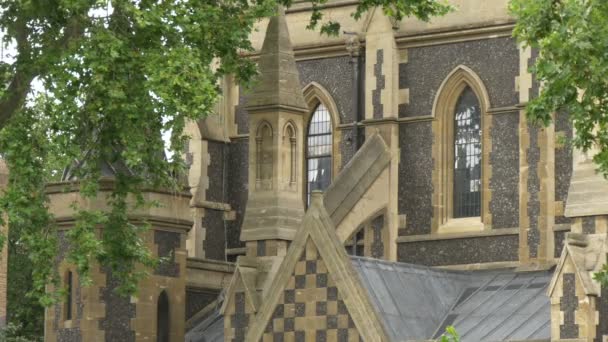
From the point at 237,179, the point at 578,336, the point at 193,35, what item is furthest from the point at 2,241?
the point at 237,179

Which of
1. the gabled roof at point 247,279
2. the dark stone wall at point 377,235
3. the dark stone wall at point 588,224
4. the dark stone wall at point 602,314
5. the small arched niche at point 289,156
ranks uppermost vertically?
the small arched niche at point 289,156

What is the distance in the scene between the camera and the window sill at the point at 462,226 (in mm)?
46625

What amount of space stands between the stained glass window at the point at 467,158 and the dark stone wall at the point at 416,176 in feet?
1.54

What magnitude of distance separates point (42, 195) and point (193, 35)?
131 inches

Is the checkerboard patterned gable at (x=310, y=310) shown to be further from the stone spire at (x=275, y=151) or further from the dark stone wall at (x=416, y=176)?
the dark stone wall at (x=416, y=176)

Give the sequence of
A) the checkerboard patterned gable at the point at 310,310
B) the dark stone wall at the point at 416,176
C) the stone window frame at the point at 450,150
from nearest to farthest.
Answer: the checkerboard patterned gable at the point at 310,310
the stone window frame at the point at 450,150
the dark stone wall at the point at 416,176

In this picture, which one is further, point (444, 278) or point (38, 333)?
point (38, 333)

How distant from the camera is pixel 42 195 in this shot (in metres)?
39.8

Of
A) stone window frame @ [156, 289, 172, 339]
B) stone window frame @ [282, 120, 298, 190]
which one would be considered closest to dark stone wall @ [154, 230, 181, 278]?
stone window frame @ [156, 289, 172, 339]

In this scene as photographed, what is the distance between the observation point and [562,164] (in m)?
45.5

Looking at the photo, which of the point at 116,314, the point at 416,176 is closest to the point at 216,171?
the point at 416,176

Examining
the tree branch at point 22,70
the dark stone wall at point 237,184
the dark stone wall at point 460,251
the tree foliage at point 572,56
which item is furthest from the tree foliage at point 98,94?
the dark stone wall at point 237,184

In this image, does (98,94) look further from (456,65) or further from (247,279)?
(456,65)

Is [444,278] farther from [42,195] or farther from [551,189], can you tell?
[42,195]
